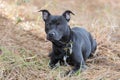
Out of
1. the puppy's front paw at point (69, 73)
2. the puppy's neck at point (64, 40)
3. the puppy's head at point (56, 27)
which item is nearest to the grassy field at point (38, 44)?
the puppy's front paw at point (69, 73)

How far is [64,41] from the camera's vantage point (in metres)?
6.04

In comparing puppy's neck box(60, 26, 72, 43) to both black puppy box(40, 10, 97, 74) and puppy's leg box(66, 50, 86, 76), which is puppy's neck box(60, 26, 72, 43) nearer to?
black puppy box(40, 10, 97, 74)

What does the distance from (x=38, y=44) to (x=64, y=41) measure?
102 cm

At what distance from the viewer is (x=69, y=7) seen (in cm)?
1048

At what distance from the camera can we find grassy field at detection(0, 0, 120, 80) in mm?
5660

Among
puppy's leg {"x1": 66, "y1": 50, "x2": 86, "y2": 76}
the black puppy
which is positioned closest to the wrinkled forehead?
the black puppy

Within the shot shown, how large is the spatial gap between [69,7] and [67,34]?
4.54 metres

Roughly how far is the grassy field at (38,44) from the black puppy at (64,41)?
5.6 inches

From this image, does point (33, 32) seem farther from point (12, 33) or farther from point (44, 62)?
point (44, 62)

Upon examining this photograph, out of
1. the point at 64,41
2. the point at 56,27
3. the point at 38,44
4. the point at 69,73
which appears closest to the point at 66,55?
the point at 64,41

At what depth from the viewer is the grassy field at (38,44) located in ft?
18.6

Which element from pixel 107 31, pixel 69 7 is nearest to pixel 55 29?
pixel 107 31

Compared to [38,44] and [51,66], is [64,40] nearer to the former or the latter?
[51,66]

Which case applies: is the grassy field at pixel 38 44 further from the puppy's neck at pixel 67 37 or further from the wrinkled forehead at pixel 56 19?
the wrinkled forehead at pixel 56 19
